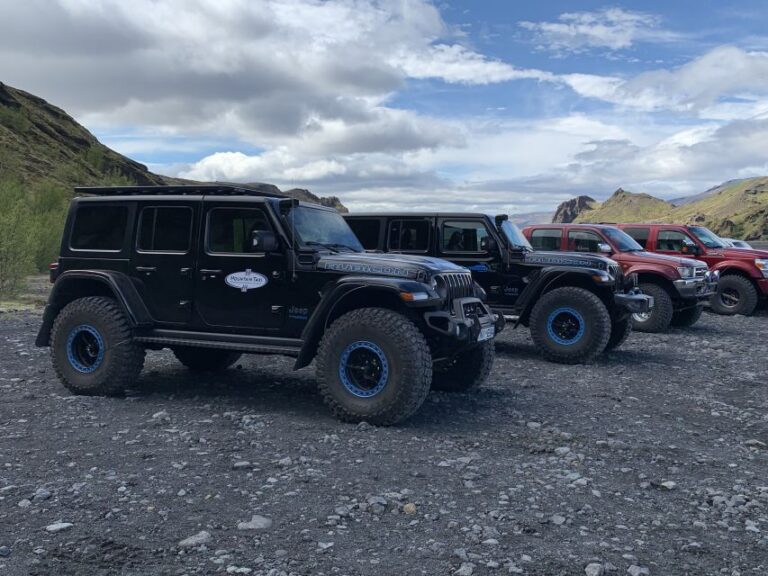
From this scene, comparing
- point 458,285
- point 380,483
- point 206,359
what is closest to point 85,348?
point 206,359

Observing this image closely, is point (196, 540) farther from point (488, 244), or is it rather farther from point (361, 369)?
point (488, 244)

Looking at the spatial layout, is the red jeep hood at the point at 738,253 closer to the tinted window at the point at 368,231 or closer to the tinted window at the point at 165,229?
the tinted window at the point at 368,231

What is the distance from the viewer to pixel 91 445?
→ 18.4 feet

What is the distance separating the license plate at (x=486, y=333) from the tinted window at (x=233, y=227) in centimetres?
228

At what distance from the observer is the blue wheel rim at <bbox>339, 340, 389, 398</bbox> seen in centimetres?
616

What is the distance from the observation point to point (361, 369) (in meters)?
6.22

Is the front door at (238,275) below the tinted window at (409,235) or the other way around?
below

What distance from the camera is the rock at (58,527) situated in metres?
3.99

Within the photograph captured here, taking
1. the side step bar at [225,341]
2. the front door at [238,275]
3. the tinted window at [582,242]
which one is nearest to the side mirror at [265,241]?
the front door at [238,275]

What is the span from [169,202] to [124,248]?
707 mm

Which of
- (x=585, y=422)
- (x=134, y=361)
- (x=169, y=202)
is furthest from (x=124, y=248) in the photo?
(x=585, y=422)

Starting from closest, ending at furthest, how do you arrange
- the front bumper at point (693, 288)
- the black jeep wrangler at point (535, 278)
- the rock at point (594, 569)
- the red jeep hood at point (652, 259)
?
the rock at point (594, 569), the black jeep wrangler at point (535, 278), the front bumper at point (693, 288), the red jeep hood at point (652, 259)

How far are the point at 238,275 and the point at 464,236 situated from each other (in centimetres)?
469

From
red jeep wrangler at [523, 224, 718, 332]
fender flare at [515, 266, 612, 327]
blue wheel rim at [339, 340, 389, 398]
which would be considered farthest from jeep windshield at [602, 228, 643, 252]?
blue wheel rim at [339, 340, 389, 398]
